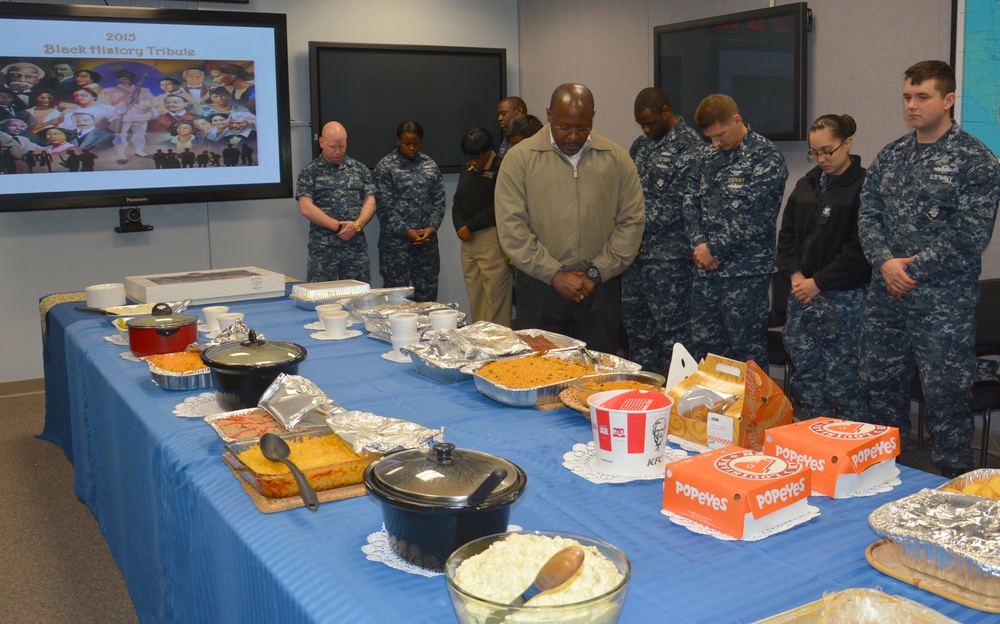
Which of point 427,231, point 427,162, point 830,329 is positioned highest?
point 427,162

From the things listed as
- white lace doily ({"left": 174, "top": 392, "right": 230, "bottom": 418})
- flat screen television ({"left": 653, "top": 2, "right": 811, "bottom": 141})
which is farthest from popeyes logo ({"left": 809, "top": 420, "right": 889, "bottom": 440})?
flat screen television ({"left": 653, "top": 2, "right": 811, "bottom": 141})

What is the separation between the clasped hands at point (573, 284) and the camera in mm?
3043

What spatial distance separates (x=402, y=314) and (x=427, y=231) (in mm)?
3331

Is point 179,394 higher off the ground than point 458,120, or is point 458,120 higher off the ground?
point 458,120

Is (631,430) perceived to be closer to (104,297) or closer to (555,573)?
(555,573)

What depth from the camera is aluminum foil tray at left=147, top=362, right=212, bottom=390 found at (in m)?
1.98

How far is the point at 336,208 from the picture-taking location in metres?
5.33

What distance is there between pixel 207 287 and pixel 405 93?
130 inches

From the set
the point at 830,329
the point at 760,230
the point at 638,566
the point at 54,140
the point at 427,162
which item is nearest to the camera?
the point at 638,566

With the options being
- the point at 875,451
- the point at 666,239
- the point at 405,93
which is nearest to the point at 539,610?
the point at 875,451

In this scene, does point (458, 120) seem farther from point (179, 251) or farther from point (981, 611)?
point (981, 611)

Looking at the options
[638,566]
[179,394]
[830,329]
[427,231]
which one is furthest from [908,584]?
[427,231]

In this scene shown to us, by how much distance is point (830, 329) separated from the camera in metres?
3.53

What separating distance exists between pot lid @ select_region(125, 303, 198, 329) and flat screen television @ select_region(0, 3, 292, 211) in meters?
3.10
